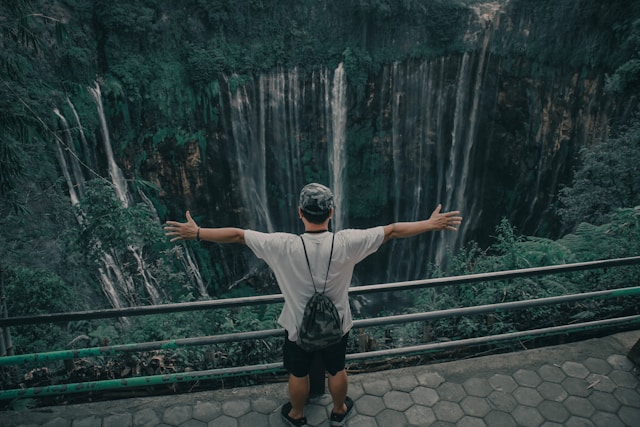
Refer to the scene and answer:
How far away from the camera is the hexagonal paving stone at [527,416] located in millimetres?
2803

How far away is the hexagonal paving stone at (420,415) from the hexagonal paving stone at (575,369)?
4.17 ft

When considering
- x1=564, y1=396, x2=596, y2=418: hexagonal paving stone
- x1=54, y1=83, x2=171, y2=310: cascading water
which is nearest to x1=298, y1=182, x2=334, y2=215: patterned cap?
x1=564, y1=396, x2=596, y2=418: hexagonal paving stone

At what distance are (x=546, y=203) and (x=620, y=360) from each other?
12823 mm

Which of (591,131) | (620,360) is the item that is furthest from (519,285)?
(591,131)

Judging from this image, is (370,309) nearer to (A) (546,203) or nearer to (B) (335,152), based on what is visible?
(B) (335,152)

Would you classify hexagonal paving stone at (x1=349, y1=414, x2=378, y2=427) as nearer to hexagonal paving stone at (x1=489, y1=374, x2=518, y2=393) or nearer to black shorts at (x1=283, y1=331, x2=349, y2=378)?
black shorts at (x1=283, y1=331, x2=349, y2=378)

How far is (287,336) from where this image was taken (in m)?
2.51

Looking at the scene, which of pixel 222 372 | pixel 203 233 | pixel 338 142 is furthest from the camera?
pixel 338 142

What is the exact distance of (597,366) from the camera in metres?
3.30

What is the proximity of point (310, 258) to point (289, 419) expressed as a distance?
1341mm

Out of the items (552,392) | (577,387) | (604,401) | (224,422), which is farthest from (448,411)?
(224,422)

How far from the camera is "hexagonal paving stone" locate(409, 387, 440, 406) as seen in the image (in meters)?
2.98

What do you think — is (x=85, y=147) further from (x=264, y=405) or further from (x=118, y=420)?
(x=264, y=405)

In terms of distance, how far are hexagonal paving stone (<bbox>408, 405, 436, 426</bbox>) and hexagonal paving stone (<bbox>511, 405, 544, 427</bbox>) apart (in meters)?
0.59
